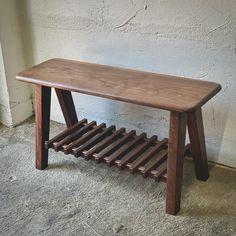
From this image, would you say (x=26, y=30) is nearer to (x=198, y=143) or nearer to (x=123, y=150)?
(x=123, y=150)

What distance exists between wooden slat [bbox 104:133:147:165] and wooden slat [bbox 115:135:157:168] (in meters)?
0.02

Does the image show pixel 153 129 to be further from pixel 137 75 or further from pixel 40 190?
pixel 40 190

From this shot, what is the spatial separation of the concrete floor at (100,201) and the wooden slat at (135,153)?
135mm

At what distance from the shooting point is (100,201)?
1.62m

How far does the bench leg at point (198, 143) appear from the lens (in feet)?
5.11

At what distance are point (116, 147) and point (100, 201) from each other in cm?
27

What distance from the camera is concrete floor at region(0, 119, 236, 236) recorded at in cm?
147

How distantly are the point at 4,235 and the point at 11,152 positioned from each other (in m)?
0.64

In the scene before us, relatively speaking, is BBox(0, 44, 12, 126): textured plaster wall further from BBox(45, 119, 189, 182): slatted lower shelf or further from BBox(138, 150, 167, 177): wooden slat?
BBox(138, 150, 167, 177): wooden slat

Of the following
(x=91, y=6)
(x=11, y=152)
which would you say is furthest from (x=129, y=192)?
(x=91, y=6)

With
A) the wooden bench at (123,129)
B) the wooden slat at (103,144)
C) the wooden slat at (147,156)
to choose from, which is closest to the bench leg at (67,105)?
the wooden bench at (123,129)

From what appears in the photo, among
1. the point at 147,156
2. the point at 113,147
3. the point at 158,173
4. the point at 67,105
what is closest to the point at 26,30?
the point at 67,105

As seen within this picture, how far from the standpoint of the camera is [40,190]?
169 cm

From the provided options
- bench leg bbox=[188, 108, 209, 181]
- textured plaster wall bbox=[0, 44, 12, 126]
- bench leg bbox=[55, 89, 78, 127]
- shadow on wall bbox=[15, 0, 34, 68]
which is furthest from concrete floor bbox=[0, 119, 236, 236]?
shadow on wall bbox=[15, 0, 34, 68]
